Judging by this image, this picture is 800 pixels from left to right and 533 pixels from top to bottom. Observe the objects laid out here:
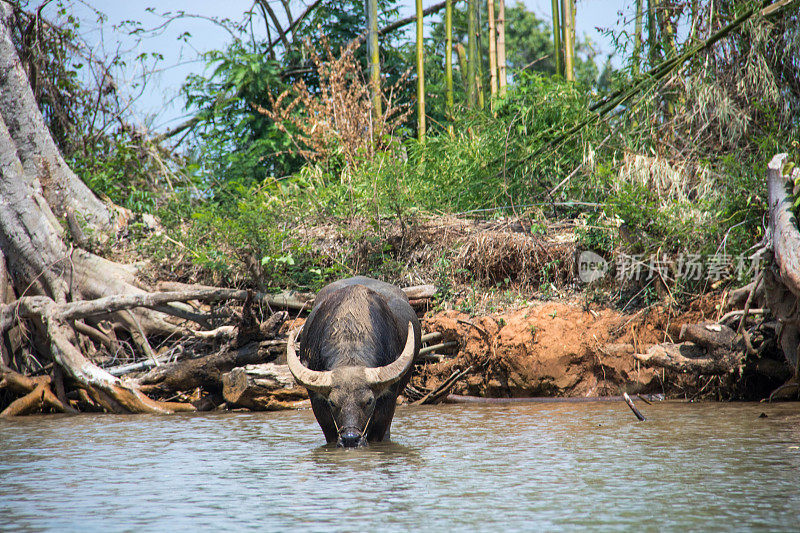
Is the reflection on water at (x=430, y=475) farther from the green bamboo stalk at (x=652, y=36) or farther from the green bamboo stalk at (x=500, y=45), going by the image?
the green bamboo stalk at (x=500, y=45)

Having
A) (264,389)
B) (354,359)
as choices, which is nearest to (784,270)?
(354,359)

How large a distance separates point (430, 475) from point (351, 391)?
114 centimetres

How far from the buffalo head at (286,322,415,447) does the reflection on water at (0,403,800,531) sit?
17 cm

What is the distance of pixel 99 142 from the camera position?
14.5 metres

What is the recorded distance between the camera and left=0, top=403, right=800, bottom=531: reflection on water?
3.75 metres

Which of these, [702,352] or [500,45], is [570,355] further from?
[500,45]

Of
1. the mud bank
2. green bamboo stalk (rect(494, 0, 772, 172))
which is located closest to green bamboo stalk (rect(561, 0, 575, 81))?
green bamboo stalk (rect(494, 0, 772, 172))

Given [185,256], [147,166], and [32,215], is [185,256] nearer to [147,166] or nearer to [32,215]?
[32,215]

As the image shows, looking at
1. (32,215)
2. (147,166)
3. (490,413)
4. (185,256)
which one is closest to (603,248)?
(490,413)

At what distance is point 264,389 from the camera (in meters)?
9.08

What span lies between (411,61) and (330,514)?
624 inches

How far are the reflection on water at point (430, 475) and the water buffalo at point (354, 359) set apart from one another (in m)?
0.25

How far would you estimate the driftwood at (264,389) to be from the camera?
904 cm

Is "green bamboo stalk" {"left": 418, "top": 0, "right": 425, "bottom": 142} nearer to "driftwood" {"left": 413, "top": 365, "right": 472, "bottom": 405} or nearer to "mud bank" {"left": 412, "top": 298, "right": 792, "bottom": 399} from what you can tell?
"mud bank" {"left": 412, "top": 298, "right": 792, "bottom": 399}
